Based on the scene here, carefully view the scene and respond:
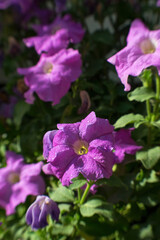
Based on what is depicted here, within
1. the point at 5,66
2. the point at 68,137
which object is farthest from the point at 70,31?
the point at 68,137

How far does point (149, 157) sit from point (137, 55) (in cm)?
19

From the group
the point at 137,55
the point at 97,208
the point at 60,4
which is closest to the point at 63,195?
the point at 97,208

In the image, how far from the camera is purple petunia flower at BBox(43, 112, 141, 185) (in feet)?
1.41

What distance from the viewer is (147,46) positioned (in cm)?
60

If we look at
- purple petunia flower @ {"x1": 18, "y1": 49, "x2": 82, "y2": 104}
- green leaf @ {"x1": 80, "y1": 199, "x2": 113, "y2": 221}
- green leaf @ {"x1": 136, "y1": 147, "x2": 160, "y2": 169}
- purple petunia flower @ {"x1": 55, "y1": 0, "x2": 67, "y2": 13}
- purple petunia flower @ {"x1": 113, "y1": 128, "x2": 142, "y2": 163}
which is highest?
purple petunia flower @ {"x1": 55, "y1": 0, "x2": 67, "y2": 13}

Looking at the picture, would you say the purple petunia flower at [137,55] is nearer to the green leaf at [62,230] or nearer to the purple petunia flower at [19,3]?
the green leaf at [62,230]

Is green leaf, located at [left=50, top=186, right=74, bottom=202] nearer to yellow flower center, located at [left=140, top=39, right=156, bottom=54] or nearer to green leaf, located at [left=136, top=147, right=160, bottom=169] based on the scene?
green leaf, located at [left=136, top=147, right=160, bottom=169]

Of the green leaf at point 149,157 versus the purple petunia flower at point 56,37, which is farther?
the purple petunia flower at point 56,37

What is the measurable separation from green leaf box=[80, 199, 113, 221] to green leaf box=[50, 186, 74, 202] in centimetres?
3

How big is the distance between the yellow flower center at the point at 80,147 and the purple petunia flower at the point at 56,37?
12.8 inches

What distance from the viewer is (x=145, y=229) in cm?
69

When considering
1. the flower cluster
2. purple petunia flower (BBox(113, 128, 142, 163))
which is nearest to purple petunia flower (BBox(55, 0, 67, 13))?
the flower cluster

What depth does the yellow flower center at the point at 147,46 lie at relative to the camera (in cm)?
59

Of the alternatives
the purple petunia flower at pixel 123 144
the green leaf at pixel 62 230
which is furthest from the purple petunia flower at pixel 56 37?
the green leaf at pixel 62 230
